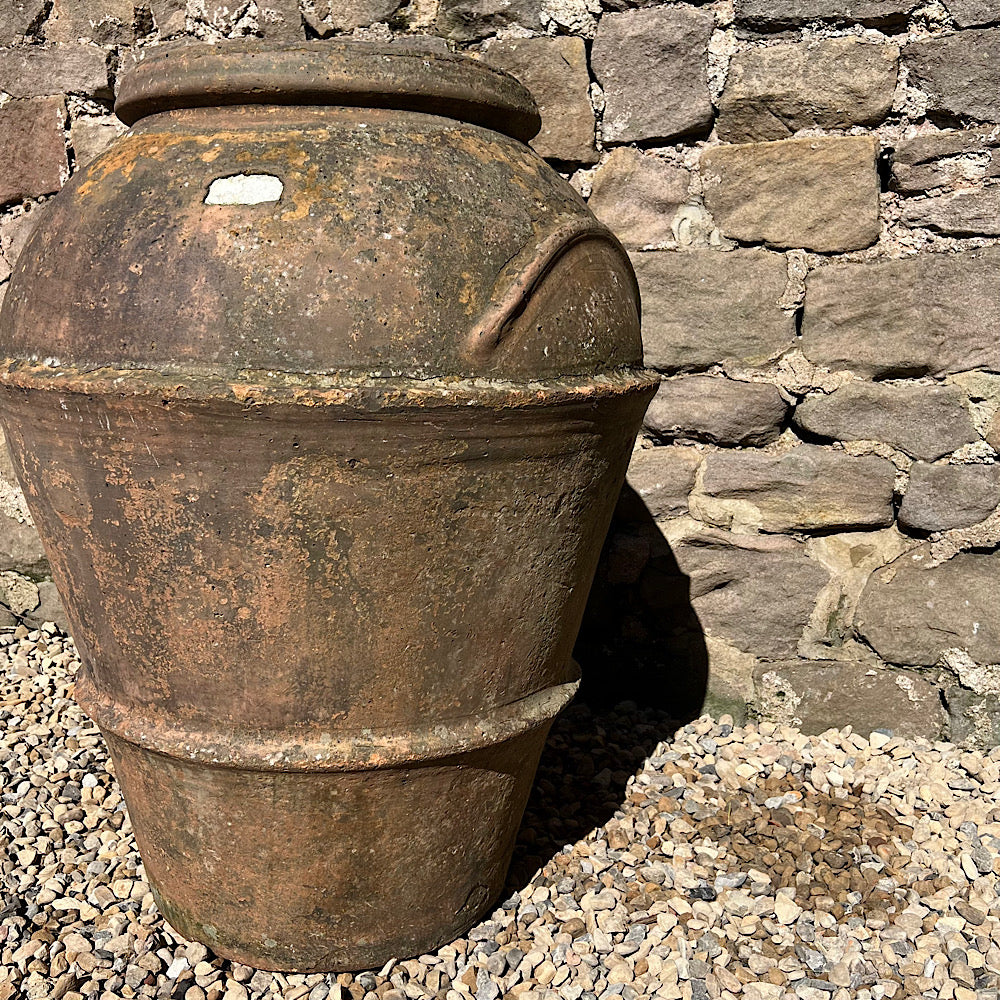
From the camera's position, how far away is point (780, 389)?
7.88 feet

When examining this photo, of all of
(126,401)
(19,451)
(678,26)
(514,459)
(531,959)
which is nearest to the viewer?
(126,401)

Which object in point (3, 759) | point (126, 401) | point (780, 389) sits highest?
point (126, 401)

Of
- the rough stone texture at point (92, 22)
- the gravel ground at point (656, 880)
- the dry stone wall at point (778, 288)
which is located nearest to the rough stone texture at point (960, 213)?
the dry stone wall at point (778, 288)

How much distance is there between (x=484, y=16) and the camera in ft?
7.67

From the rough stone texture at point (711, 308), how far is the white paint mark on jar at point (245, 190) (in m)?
1.25

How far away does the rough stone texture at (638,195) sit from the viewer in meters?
2.37

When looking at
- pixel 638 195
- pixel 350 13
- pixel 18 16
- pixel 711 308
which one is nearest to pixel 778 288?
pixel 711 308

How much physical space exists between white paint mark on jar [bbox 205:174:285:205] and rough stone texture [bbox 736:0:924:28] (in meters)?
1.39

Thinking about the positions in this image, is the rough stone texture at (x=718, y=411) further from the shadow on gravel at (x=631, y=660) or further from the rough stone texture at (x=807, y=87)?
the rough stone texture at (x=807, y=87)

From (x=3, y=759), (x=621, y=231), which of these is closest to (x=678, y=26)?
(x=621, y=231)

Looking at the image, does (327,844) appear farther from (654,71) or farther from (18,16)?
(18,16)

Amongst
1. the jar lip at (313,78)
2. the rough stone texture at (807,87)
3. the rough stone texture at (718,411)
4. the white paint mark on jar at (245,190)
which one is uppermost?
the jar lip at (313,78)

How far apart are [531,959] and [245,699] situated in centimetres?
72

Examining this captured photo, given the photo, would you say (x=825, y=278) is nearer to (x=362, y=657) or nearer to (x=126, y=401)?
(x=362, y=657)
